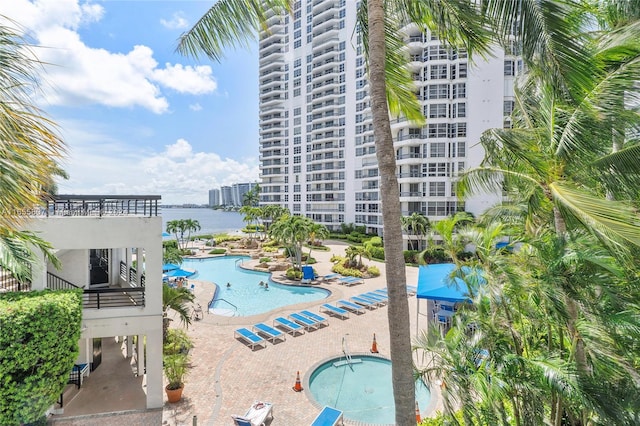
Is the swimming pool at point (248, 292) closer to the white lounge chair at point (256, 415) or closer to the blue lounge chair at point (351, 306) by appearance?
the blue lounge chair at point (351, 306)

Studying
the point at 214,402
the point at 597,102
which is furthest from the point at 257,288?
the point at 597,102

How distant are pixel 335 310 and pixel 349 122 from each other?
1708 inches

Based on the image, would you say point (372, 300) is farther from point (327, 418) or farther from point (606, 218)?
point (606, 218)

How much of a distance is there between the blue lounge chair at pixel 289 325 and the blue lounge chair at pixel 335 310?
2.92 meters

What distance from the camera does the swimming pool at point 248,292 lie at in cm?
2158

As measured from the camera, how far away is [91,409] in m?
9.86

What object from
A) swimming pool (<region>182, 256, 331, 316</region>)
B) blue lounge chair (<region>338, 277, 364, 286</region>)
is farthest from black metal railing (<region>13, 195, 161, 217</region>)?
blue lounge chair (<region>338, 277, 364, 286</region>)

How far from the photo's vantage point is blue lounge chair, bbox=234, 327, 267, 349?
47.4 feet

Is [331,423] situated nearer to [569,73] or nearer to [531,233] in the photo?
[531,233]

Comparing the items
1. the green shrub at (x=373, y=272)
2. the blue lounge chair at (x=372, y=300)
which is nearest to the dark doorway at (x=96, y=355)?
the blue lounge chair at (x=372, y=300)

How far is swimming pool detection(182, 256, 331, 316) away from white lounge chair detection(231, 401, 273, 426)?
1106 centimetres

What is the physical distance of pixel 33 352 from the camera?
710 cm

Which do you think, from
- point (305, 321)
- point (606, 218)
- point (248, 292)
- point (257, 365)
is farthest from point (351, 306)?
point (606, 218)

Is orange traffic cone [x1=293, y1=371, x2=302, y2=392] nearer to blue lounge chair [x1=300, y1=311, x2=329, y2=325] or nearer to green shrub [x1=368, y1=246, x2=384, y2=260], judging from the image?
blue lounge chair [x1=300, y1=311, x2=329, y2=325]
